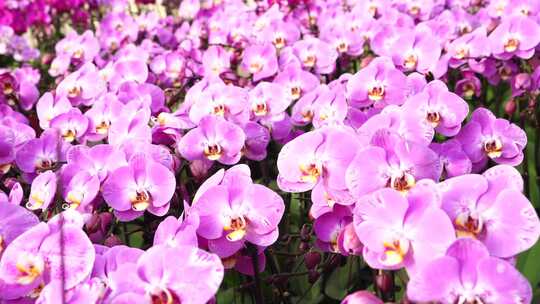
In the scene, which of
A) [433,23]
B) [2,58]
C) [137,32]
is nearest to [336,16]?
[433,23]

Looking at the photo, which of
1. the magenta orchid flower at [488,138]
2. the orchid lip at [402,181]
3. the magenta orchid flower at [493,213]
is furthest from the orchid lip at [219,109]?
the magenta orchid flower at [493,213]

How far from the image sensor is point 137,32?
259 centimetres

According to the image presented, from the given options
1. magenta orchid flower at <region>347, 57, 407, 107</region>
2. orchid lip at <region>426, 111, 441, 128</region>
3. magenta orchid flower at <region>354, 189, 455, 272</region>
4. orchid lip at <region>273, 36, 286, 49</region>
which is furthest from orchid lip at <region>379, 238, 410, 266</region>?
orchid lip at <region>273, 36, 286, 49</region>

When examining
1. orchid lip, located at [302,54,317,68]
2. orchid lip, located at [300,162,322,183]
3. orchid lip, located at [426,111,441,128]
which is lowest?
orchid lip, located at [302,54,317,68]

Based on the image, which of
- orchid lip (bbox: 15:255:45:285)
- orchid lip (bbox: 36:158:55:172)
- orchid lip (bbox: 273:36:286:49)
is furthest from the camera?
orchid lip (bbox: 273:36:286:49)

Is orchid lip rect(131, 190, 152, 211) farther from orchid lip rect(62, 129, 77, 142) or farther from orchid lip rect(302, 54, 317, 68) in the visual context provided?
orchid lip rect(302, 54, 317, 68)

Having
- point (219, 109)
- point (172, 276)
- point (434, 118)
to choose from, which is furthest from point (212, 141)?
point (172, 276)

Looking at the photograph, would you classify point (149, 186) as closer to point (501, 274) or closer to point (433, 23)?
point (501, 274)

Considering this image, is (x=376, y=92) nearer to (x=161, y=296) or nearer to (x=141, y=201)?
(x=141, y=201)

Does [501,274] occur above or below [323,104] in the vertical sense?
above

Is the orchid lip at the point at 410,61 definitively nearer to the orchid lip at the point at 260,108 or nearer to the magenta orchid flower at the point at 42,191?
the orchid lip at the point at 260,108

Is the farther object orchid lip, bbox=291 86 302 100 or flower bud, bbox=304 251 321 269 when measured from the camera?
orchid lip, bbox=291 86 302 100

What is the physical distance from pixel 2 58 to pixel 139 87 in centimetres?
257

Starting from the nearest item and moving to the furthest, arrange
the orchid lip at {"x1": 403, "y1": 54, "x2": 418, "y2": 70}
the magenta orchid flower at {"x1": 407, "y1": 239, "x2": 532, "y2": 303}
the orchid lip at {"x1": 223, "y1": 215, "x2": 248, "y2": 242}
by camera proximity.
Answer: the magenta orchid flower at {"x1": 407, "y1": 239, "x2": 532, "y2": 303} < the orchid lip at {"x1": 223, "y1": 215, "x2": 248, "y2": 242} < the orchid lip at {"x1": 403, "y1": 54, "x2": 418, "y2": 70}
